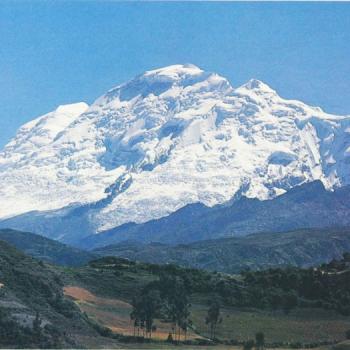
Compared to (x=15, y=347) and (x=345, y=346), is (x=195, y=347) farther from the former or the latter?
(x=15, y=347)

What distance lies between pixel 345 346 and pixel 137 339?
44.0 m

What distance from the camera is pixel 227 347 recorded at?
197m

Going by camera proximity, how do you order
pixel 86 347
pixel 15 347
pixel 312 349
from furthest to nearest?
pixel 312 349 → pixel 86 347 → pixel 15 347

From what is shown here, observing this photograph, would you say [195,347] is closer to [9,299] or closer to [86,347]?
[86,347]

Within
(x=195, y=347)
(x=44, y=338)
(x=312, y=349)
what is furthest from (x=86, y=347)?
(x=312, y=349)

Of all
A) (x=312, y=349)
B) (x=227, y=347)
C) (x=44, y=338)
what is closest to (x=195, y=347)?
(x=227, y=347)

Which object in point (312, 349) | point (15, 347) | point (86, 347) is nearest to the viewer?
point (15, 347)

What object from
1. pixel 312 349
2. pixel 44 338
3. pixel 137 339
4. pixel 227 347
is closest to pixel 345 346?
pixel 312 349

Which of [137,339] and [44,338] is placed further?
[137,339]

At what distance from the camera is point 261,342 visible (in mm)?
183500

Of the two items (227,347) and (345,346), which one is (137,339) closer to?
(227,347)

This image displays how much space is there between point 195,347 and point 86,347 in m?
26.6

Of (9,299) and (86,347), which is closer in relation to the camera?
(86,347)

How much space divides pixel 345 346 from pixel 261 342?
16531 mm
